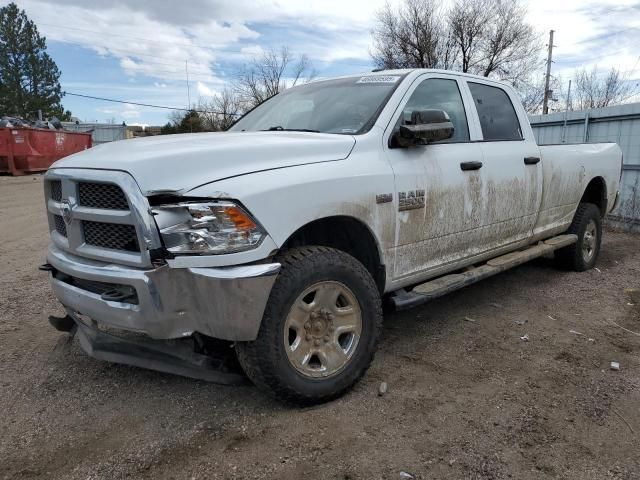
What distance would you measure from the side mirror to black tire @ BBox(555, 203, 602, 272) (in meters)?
3.14

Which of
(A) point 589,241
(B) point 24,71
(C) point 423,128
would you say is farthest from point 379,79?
(B) point 24,71

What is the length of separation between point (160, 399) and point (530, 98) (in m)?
40.7

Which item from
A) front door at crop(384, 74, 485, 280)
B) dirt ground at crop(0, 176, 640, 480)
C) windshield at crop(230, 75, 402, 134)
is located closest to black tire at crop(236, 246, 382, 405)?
dirt ground at crop(0, 176, 640, 480)

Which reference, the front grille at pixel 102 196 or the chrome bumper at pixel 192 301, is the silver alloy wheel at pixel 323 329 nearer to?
the chrome bumper at pixel 192 301

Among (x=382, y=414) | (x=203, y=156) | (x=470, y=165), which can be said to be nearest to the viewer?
(x=203, y=156)

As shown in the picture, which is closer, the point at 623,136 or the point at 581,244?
the point at 581,244

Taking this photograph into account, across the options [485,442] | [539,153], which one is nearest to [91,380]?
[485,442]

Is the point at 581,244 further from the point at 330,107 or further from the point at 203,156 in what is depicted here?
the point at 203,156

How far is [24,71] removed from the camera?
4706 centimetres

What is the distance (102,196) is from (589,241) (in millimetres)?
5504

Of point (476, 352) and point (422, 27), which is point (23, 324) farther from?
point (422, 27)

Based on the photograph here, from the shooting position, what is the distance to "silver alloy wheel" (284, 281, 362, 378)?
291cm

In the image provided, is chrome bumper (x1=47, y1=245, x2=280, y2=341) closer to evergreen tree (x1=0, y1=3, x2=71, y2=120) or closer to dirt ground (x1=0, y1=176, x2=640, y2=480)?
dirt ground (x1=0, y1=176, x2=640, y2=480)

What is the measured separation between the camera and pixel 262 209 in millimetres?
2662
